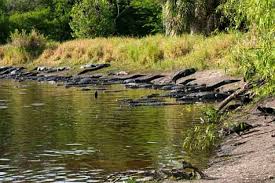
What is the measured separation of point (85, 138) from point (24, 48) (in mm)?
40714

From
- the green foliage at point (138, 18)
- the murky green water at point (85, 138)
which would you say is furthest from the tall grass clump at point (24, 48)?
the murky green water at point (85, 138)

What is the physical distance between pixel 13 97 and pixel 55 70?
57.8ft

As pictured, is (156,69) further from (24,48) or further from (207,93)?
(24,48)

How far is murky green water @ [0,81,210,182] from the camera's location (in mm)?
14635

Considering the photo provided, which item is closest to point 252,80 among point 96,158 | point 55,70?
point 96,158

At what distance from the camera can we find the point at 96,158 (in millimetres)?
15641

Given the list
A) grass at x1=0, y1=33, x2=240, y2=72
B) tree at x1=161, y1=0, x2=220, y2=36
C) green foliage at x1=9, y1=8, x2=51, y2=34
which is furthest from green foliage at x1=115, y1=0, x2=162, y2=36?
tree at x1=161, y1=0, x2=220, y2=36

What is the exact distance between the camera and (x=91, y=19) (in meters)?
61.1

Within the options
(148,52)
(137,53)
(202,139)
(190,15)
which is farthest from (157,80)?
(202,139)

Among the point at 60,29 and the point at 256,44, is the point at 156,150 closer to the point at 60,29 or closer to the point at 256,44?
the point at 256,44

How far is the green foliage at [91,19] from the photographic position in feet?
199

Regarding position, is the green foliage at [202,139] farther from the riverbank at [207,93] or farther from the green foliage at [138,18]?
the green foliage at [138,18]

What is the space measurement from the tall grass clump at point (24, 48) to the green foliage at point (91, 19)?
4209 mm

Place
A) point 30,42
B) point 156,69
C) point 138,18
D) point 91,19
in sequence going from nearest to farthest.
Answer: point 156,69
point 30,42
point 91,19
point 138,18
